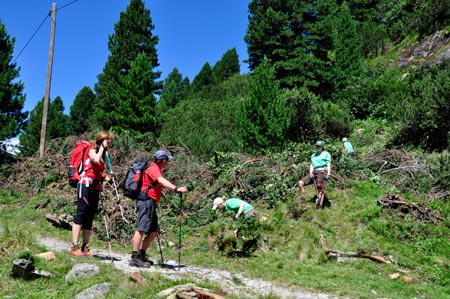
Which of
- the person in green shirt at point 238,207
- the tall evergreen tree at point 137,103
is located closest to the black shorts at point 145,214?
the person in green shirt at point 238,207

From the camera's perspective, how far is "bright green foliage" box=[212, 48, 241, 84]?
48.2m

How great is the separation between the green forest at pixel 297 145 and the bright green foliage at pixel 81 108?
628cm

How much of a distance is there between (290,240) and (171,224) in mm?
3091

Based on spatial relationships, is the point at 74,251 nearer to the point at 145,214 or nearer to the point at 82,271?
the point at 82,271

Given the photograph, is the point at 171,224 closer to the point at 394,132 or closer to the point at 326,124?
the point at 394,132

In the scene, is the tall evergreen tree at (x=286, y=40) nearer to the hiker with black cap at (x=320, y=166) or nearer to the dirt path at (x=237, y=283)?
the hiker with black cap at (x=320, y=166)

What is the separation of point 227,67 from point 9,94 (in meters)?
33.1

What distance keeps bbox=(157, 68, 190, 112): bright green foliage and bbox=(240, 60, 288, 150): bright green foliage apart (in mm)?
21882

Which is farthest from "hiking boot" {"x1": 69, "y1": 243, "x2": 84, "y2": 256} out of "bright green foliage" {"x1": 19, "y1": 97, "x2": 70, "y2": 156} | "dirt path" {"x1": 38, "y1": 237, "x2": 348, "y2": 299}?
"bright green foliage" {"x1": 19, "y1": 97, "x2": 70, "y2": 156}

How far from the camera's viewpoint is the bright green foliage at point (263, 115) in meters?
17.4

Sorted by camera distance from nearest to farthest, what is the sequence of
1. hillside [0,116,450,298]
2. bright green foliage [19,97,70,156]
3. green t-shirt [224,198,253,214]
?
hillside [0,116,450,298] < green t-shirt [224,198,253,214] < bright green foliage [19,97,70,156]

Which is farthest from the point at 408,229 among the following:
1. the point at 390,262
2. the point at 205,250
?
the point at 205,250

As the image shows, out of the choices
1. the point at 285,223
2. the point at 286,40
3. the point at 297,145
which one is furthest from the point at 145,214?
the point at 286,40

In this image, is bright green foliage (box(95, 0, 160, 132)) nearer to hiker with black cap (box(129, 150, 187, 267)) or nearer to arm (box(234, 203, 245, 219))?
A: arm (box(234, 203, 245, 219))
